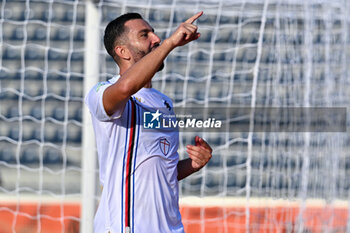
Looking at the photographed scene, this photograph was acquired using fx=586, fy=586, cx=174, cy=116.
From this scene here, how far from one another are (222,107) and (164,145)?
276 centimetres

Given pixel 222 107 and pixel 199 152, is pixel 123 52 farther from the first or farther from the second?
pixel 222 107

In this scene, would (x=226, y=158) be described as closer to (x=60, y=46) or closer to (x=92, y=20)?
(x=60, y=46)

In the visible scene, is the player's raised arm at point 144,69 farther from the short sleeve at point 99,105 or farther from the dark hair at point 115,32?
the dark hair at point 115,32

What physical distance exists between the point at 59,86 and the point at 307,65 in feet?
7.57

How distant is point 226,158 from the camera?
5.21 meters

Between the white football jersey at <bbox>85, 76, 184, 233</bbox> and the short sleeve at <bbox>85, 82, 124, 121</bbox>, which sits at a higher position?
the short sleeve at <bbox>85, 82, 124, 121</bbox>

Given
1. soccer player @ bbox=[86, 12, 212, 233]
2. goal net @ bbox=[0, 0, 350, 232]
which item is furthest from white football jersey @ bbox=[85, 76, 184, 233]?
goal net @ bbox=[0, 0, 350, 232]

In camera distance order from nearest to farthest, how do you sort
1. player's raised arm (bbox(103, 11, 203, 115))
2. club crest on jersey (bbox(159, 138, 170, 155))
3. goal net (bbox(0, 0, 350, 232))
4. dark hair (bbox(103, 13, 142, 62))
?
1. player's raised arm (bbox(103, 11, 203, 115))
2. club crest on jersey (bbox(159, 138, 170, 155))
3. dark hair (bbox(103, 13, 142, 62))
4. goal net (bbox(0, 0, 350, 232))

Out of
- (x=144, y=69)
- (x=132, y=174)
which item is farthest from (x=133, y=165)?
(x=144, y=69)

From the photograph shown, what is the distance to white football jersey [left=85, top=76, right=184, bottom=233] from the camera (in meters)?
2.10

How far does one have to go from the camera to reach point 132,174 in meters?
2.12

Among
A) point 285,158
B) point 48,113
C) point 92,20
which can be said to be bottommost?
point 285,158

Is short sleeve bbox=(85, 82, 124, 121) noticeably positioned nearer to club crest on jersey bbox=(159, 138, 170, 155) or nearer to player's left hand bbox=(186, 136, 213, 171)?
club crest on jersey bbox=(159, 138, 170, 155)

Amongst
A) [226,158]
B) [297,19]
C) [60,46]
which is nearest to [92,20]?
[297,19]
